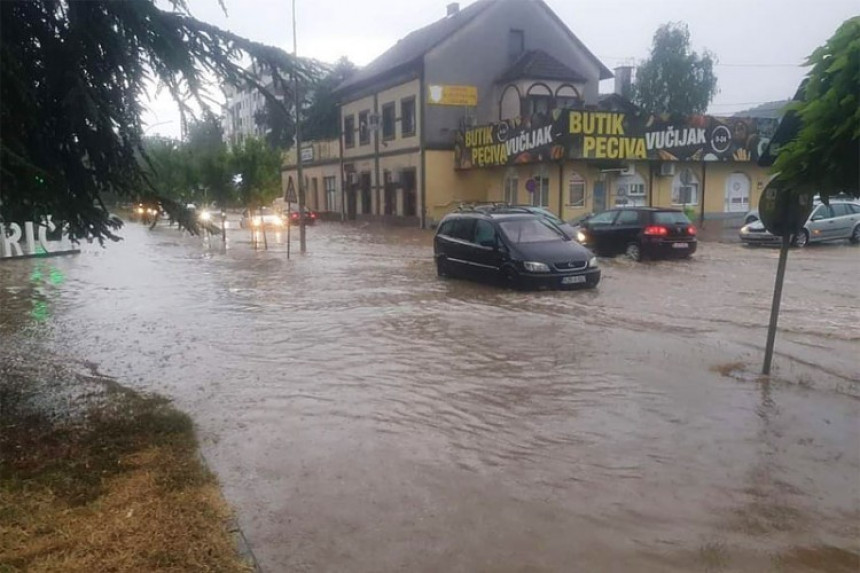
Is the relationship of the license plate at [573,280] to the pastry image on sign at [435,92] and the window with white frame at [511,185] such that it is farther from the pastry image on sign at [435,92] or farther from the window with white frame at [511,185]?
the pastry image on sign at [435,92]

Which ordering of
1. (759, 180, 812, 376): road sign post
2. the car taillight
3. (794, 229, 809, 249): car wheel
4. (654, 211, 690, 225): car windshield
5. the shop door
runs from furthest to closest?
the shop door
(794, 229, 809, 249): car wheel
(654, 211, 690, 225): car windshield
the car taillight
(759, 180, 812, 376): road sign post

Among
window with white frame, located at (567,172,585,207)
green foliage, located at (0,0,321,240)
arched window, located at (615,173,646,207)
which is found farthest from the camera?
arched window, located at (615,173,646,207)

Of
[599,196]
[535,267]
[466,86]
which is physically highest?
[466,86]

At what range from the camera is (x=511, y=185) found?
114 feet

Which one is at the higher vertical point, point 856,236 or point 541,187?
point 541,187

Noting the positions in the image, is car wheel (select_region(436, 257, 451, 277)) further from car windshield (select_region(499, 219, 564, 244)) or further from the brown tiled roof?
the brown tiled roof

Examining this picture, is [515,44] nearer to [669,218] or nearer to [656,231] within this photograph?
[669,218]

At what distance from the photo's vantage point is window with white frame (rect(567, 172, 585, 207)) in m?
31.0

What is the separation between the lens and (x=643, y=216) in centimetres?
2092

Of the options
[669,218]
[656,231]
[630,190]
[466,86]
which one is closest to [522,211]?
[656,231]

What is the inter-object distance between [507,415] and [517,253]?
7.90 metres

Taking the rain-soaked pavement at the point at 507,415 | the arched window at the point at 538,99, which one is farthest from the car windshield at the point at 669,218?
the arched window at the point at 538,99

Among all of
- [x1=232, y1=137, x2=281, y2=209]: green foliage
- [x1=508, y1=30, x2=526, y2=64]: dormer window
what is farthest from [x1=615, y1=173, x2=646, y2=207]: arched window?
[x1=232, y1=137, x2=281, y2=209]: green foliage

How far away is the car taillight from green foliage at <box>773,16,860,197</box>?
569 inches
